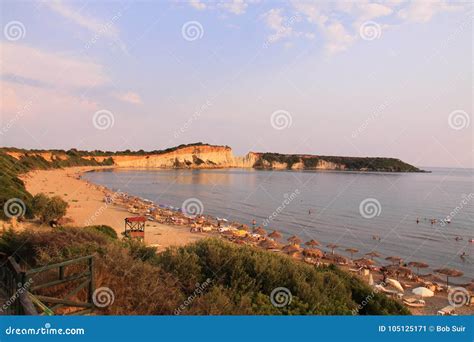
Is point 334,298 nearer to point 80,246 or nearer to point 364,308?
point 364,308

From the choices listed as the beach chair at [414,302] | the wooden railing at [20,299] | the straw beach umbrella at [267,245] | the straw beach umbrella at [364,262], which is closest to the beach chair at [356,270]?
the straw beach umbrella at [364,262]

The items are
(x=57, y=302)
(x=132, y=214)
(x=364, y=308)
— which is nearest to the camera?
(x=57, y=302)

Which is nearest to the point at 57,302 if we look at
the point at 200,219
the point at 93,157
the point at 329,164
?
the point at 200,219

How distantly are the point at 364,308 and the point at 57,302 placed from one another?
18.9ft

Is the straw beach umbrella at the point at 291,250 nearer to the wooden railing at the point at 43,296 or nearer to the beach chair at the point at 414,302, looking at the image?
the beach chair at the point at 414,302

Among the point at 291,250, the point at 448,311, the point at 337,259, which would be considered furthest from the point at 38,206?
the point at 448,311

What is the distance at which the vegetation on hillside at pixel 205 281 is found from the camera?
18.2 ft

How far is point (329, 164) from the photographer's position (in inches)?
7741

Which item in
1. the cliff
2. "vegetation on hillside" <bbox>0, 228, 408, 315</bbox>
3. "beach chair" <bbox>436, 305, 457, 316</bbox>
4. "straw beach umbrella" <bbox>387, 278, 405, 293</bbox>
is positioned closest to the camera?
"vegetation on hillside" <bbox>0, 228, 408, 315</bbox>

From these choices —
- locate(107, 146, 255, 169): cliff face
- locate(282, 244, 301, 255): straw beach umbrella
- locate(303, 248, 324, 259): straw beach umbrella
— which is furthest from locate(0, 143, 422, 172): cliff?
locate(303, 248, 324, 259): straw beach umbrella

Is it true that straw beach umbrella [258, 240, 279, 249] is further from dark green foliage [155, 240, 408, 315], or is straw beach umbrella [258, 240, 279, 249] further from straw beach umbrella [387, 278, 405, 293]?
dark green foliage [155, 240, 408, 315]

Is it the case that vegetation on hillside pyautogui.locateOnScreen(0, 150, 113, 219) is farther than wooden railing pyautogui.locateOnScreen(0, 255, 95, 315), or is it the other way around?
vegetation on hillside pyautogui.locateOnScreen(0, 150, 113, 219)

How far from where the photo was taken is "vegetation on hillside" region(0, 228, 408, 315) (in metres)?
5.54

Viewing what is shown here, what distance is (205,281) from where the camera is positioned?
22.3 feet
